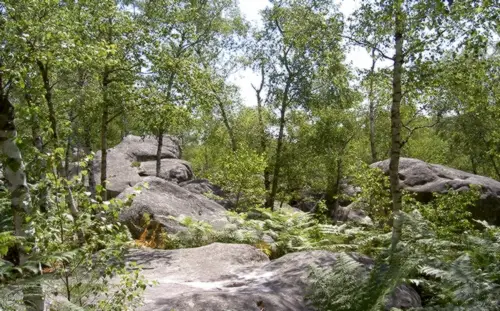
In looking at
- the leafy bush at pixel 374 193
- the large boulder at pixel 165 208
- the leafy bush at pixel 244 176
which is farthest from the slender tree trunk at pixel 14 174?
the leafy bush at pixel 244 176

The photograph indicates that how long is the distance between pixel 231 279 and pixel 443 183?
547 inches

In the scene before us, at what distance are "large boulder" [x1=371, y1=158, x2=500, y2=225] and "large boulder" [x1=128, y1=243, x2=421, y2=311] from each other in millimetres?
11795

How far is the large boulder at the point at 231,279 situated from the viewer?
214 inches

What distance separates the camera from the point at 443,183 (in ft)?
60.0

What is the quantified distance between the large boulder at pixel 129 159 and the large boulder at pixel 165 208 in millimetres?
8063

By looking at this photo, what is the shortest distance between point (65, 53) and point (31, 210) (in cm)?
242

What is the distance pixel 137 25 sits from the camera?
12711 mm

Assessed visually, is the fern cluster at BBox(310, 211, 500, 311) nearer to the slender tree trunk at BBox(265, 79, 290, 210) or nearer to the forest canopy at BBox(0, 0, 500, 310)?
the forest canopy at BBox(0, 0, 500, 310)

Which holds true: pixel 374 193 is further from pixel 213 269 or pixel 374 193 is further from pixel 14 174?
pixel 14 174

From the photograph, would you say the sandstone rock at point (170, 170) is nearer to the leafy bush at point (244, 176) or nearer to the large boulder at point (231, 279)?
the leafy bush at point (244, 176)

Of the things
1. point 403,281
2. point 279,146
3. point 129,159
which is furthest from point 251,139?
point 403,281

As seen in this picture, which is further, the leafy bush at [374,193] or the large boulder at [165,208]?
the leafy bush at [374,193]

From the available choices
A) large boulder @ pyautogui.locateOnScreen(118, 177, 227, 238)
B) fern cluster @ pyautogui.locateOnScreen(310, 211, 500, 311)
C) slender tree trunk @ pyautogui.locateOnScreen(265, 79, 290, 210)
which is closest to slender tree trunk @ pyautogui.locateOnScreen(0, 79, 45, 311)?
fern cluster @ pyautogui.locateOnScreen(310, 211, 500, 311)

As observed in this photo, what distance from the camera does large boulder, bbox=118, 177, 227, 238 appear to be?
11953 millimetres
